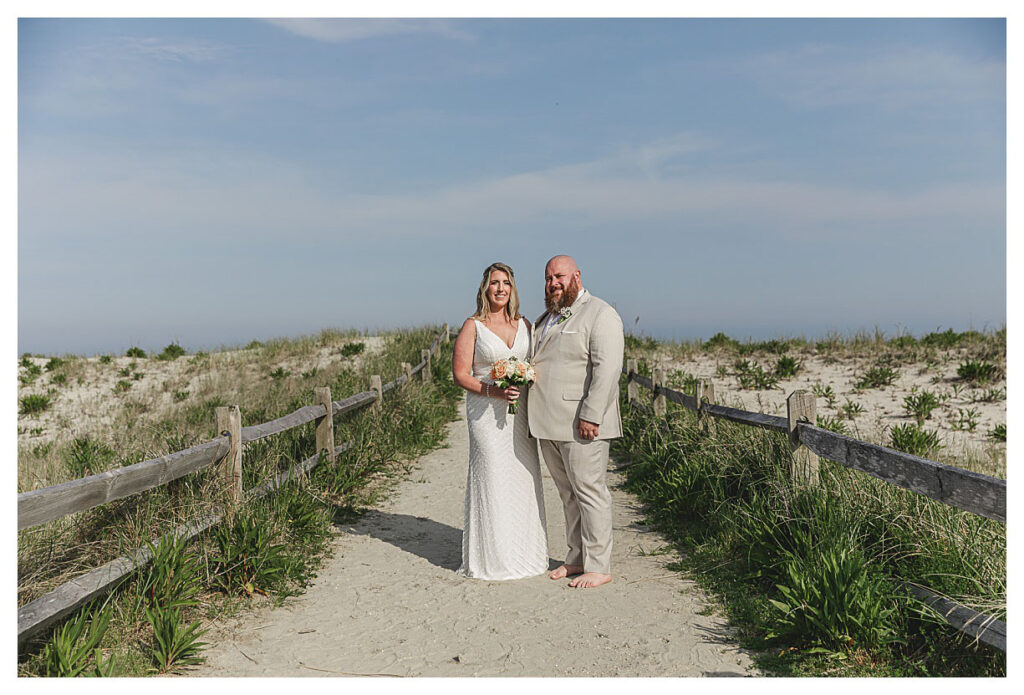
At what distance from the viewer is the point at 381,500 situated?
8.93 m

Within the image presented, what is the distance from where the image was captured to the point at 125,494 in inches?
191

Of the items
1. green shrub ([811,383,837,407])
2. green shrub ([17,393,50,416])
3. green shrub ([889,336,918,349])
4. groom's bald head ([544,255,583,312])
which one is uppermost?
groom's bald head ([544,255,583,312])

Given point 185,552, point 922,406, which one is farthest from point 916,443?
point 185,552

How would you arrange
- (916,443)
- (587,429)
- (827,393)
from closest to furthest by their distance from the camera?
1. (587,429)
2. (916,443)
3. (827,393)

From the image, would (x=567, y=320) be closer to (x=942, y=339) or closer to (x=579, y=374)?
(x=579, y=374)

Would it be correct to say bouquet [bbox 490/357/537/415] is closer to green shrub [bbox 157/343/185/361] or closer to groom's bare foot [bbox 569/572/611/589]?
groom's bare foot [bbox 569/572/611/589]

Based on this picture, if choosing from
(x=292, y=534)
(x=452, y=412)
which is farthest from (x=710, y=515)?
(x=452, y=412)

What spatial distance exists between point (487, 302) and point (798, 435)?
9.22 ft

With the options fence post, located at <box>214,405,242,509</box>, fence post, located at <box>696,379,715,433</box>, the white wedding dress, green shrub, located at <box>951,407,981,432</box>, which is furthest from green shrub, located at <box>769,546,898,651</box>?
green shrub, located at <box>951,407,981,432</box>

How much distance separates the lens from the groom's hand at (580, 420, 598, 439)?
571 centimetres

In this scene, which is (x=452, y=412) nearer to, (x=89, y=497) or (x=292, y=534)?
(x=292, y=534)

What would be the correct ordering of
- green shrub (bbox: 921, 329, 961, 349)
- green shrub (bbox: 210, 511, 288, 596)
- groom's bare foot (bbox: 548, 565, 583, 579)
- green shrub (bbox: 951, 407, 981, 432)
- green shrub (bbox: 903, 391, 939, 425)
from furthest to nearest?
1. green shrub (bbox: 921, 329, 961, 349)
2. green shrub (bbox: 903, 391, 939, 425)
3. green shrub (bbox: 951, 407, 981, 432)
4. groom's bare foot (bbox: 548, 565, 583, 579)
5. green shrub (bbox: 210, 511, 288, 596)

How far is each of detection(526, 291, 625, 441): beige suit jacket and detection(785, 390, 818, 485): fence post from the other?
5.11ft

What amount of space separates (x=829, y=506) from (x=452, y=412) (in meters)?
10.9
